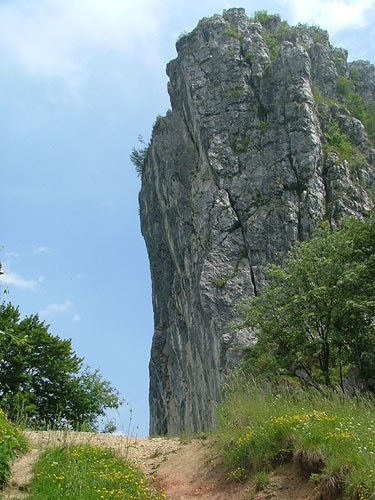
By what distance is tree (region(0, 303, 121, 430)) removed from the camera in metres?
21.7

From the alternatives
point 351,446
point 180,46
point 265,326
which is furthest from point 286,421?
point 180,46

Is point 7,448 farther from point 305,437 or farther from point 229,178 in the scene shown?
point 229,178

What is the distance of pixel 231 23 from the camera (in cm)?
4791

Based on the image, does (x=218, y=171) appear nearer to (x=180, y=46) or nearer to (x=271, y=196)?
(x=271, y=196)

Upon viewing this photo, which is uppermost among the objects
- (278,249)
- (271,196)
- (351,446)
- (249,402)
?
(271,196)

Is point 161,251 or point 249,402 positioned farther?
point 161,251

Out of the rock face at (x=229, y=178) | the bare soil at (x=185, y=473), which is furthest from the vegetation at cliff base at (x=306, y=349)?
the rock face at (x=229, y=178)

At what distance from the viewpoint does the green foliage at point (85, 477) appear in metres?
7.42

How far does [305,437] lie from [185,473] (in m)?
2.59

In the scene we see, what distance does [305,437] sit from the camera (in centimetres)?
782

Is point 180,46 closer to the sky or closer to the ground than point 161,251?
closer to the sky

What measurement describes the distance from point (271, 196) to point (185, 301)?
1074cm

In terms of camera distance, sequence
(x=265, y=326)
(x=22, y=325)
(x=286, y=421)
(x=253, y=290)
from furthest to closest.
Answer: (x=253, y=290) → (x=22, y=325) → (x=265, y=326) → (x=286, y=421)

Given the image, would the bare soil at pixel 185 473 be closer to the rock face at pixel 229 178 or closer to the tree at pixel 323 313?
the tree at pixel 323 313
